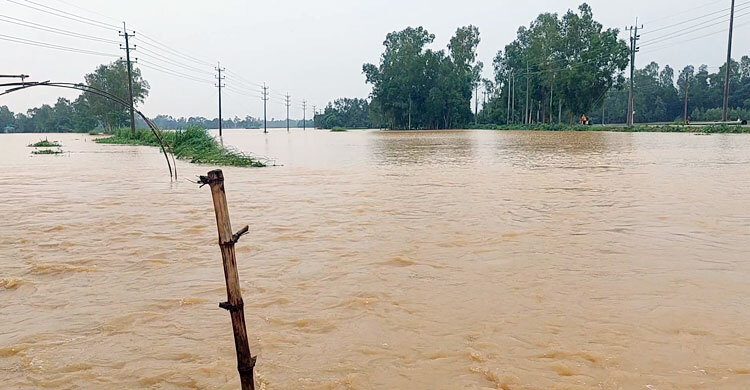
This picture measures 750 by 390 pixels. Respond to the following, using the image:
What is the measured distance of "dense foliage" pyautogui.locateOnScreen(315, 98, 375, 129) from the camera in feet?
374

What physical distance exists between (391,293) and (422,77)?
232 feet

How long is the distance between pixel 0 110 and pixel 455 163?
122527mm

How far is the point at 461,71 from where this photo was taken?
72.7 m

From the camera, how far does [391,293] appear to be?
4.13 meters

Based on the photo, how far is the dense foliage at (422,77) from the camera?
7194 centimetres

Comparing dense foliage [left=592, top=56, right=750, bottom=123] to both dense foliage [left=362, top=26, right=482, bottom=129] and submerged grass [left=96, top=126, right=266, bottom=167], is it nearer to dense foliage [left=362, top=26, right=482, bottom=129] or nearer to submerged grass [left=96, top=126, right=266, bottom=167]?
dense foliage [left=362, top=26, right=482, bottom=129]

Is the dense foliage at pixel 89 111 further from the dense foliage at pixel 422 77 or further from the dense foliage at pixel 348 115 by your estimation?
the dense foliage at pixel 348 115

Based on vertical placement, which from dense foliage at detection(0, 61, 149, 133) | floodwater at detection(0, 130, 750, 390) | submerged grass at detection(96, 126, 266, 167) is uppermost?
dense foliage at detection(0, 61, 149, 133)

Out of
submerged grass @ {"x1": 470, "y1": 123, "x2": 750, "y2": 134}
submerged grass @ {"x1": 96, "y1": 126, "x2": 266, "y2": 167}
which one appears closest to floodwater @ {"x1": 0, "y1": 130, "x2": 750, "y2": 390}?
submerged grass @ {"x1": 96, "y1": 126, "x2": 266, "y2": 167}

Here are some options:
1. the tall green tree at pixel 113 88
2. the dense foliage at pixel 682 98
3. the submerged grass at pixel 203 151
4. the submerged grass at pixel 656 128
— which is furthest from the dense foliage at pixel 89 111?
the dense foliage at pixel 682 98

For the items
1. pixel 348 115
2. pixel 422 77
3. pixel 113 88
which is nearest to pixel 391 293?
pixel 422 77

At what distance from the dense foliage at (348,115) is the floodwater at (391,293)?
105 metres

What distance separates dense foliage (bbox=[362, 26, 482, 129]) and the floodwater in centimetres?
6520

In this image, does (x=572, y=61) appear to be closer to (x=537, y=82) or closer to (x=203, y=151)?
(x=537, y=82)
